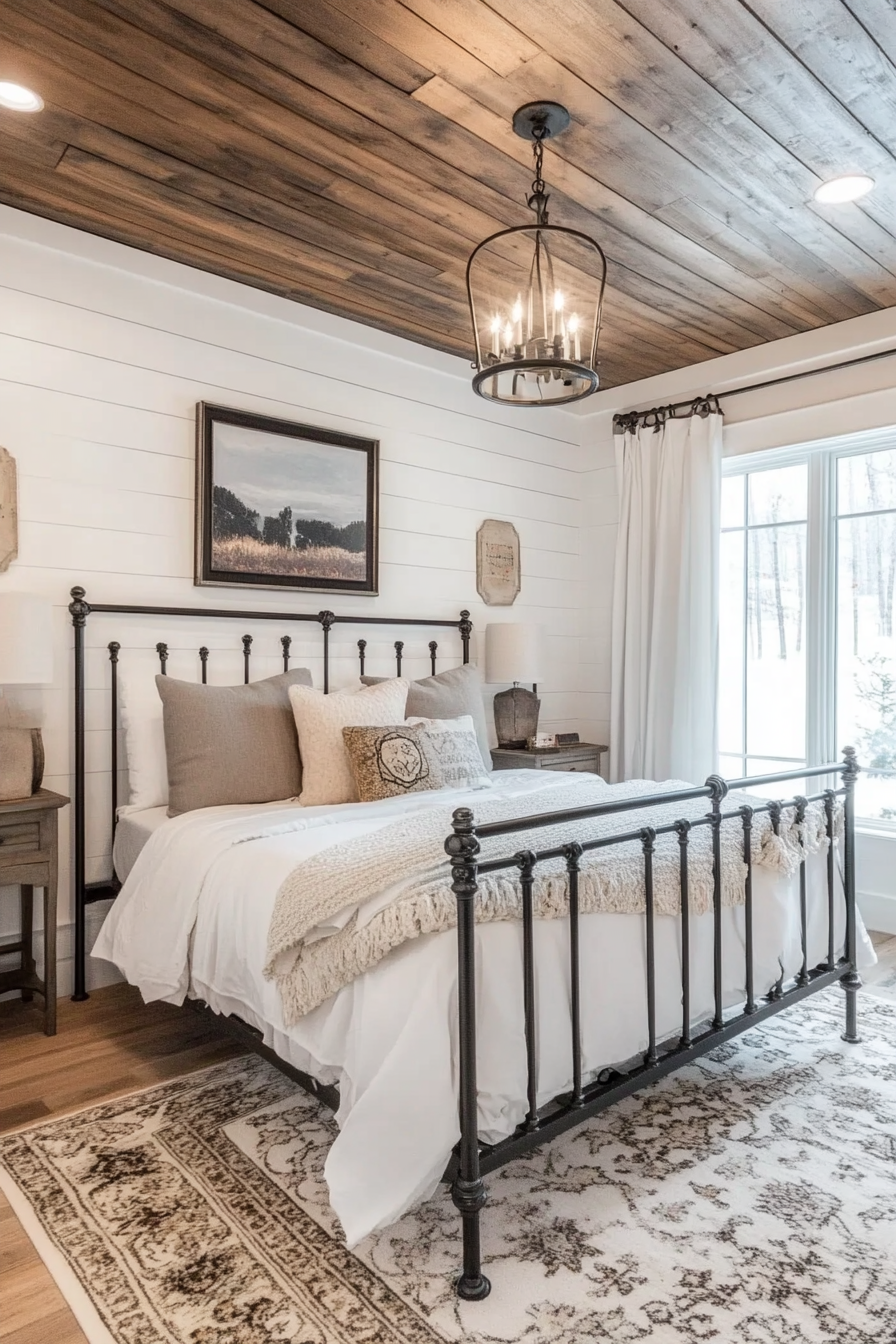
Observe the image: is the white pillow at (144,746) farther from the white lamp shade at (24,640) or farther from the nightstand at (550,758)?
the nightstand at (550,758)

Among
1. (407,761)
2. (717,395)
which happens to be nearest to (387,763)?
(407,761)

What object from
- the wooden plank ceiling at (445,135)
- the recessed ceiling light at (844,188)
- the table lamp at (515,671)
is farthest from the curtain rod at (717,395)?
the table lamp at (515,671)

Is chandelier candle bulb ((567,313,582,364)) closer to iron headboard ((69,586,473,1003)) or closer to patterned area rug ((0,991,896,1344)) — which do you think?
iron headboard ((69,586,473,1003))

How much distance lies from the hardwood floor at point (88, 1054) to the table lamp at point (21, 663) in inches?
29.6

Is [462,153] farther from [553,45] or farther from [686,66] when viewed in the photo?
[686,66]

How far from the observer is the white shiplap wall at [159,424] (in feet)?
9.60

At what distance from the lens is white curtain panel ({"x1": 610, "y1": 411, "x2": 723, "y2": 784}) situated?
4145 mm

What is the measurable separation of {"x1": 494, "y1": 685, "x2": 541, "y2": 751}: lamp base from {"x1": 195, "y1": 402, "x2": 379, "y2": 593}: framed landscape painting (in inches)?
37.0

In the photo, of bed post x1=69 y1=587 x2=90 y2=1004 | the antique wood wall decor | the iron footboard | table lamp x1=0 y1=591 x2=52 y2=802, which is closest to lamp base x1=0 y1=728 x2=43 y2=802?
table lamp x1=0 y1=591 x2=52 y2=802

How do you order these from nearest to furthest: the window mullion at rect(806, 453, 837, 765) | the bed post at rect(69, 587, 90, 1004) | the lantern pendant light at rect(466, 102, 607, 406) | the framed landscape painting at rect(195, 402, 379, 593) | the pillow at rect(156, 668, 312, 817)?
the lantern pendant light at rect(466, 102, 607, 406) < the pillow at rect(156, 668, 312, 817) < the bed post at rect(69, 587, 90, 1004) < the framed landscape painting at rect(195, 402, 379, 593) < the window mullion at rect(806, 453, 837, 765)

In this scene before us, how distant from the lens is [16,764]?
2664 millimetres

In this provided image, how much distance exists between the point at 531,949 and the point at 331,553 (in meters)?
2.33

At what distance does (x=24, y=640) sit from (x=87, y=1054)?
1240 millimetres

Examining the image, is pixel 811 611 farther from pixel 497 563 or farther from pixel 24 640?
pixel 24 640
